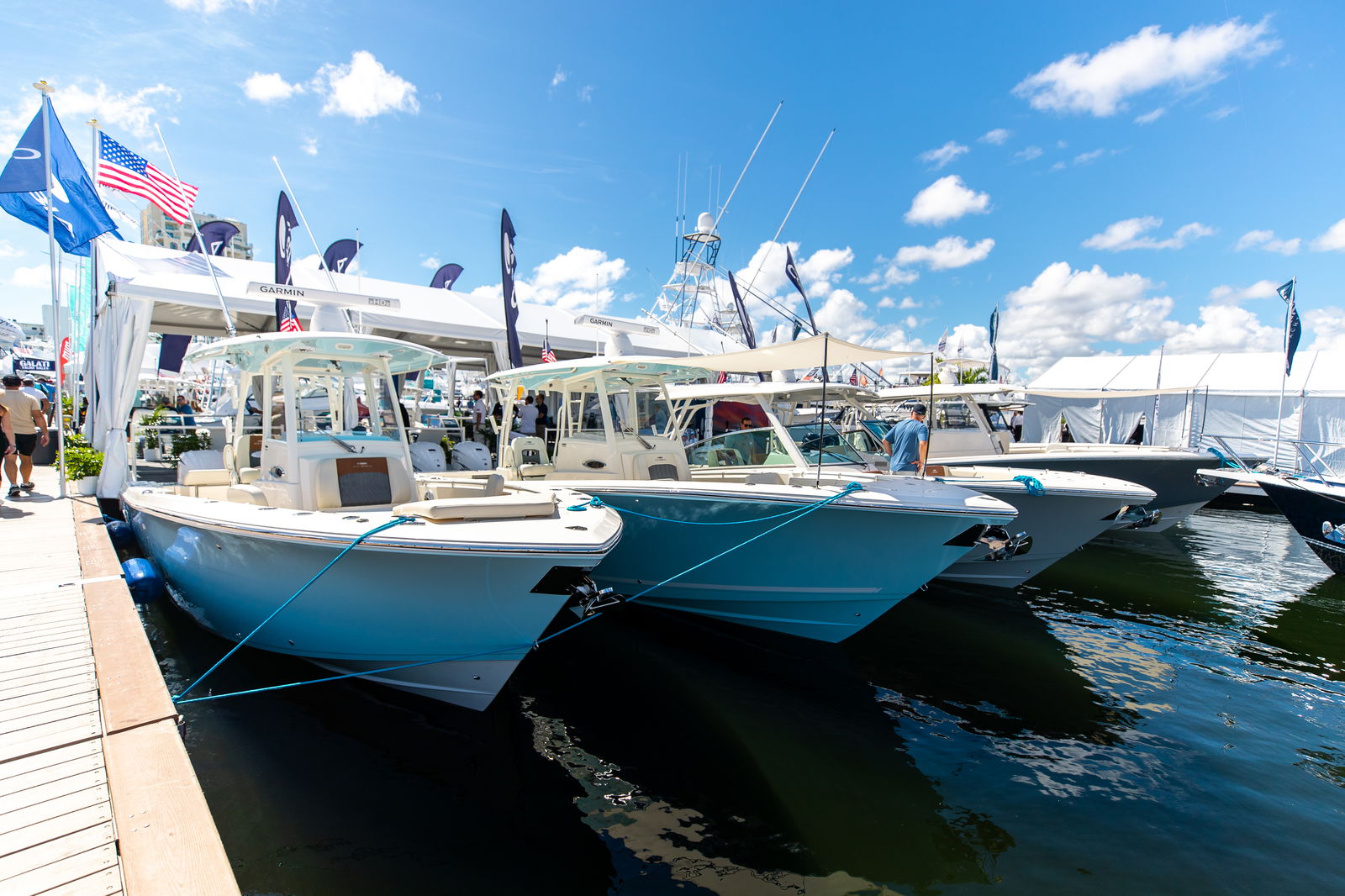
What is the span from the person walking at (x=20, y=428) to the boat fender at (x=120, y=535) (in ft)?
7.32

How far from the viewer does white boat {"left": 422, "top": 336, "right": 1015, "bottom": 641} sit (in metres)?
6.16

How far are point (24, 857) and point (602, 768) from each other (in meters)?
3.00

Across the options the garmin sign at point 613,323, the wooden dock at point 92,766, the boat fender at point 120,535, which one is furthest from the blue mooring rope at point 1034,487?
the boat fender at point 120,535

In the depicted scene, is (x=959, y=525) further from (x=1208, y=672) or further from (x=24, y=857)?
(x=24, y=857)

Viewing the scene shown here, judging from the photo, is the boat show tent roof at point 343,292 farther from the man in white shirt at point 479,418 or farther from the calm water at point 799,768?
the calm water at point 799,768

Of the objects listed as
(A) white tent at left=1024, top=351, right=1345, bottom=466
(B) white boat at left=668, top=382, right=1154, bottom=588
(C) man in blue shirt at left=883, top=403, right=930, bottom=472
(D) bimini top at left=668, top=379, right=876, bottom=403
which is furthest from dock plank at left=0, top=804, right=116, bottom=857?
(A) white tent at left=1024, top=351, right=1345, bottom=466

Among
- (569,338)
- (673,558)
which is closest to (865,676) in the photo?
(673,558)

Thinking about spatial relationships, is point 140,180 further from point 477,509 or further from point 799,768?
point 799,768

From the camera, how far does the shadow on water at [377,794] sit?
355cm

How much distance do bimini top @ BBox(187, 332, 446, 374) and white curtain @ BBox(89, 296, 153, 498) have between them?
207 inches

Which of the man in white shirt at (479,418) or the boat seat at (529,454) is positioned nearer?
the boat seat at (529,454)

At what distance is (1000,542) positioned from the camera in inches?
238

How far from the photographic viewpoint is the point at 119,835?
2432 millimetres

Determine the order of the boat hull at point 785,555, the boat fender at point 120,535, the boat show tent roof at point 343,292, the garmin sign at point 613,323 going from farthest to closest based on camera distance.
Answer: the boat show tent roof at point 343,292 → the garmin sign at point 613,323 → the boat fender at point 120,535 → the boat hull at point 785,555
